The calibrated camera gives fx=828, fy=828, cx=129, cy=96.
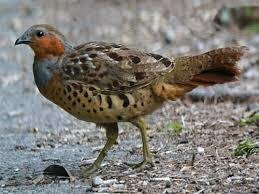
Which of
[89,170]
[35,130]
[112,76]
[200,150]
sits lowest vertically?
[89,170]

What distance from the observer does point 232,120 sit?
8.27 metres

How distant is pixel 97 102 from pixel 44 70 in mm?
489

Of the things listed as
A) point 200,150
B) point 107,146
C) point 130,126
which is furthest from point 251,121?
point 107,146

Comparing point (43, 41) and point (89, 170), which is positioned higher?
point (43, 41)

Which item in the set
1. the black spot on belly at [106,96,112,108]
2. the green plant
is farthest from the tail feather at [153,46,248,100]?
the green plant

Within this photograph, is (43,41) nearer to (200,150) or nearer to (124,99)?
(124,99)

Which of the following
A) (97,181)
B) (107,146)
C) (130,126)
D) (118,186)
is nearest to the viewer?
(118,186)

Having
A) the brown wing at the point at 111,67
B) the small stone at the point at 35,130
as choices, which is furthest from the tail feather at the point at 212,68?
the small stone at the point at 35,130

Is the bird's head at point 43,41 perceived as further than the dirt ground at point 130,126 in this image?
Yes

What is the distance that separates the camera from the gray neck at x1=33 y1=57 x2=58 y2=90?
6215 millimetres

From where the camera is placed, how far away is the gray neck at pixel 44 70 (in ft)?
20.4

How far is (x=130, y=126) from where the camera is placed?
332 inches

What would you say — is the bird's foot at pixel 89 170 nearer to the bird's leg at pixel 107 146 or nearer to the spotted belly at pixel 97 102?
the bird's leg at pixel 107 146

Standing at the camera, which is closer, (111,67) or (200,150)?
(111,67)
